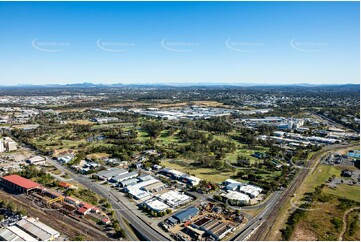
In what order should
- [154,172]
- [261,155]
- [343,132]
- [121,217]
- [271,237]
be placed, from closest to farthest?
1. [271,237]
2. [121,217]
3. [154,172]
4. [261,155]
5. [343,132]

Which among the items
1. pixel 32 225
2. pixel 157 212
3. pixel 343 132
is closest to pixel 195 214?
pixel 157 212

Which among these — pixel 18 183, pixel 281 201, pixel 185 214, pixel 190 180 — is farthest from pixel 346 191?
pixel 18 183

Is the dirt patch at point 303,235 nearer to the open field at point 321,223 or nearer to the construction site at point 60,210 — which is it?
the open field at point 321,223

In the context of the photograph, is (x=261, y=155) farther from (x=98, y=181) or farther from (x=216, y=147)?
(x=98, y=181)

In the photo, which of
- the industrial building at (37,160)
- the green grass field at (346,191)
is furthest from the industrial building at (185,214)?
the industrial building at (37,160)

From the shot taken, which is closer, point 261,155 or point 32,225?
point 32,225

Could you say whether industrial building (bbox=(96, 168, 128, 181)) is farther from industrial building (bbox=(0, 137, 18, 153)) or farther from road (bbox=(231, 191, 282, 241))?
industrial building (bbox=(0, 137, 18, 153))
